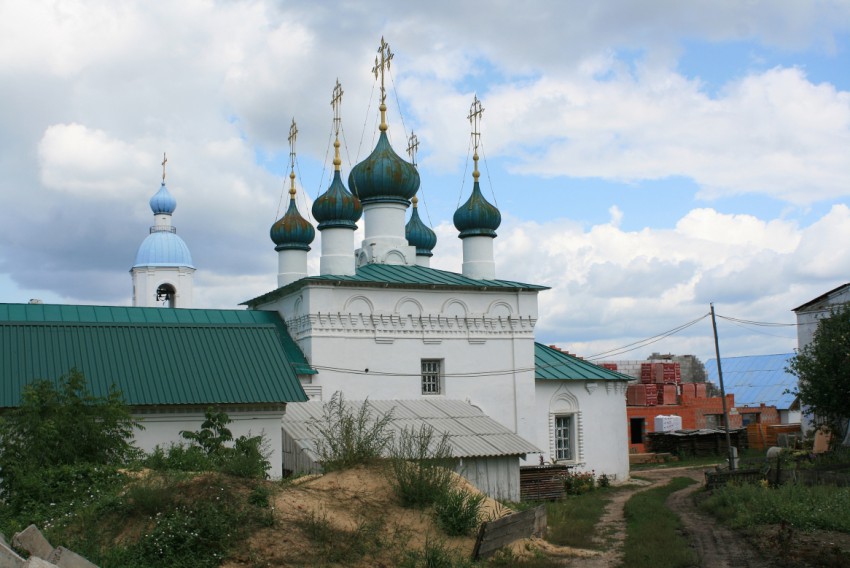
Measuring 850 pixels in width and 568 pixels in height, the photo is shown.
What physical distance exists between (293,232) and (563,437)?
30.4ft

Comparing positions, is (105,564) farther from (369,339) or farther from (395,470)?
(369,339)

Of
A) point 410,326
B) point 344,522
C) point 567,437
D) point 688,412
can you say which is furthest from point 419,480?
point 688,412

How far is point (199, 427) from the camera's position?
60.0 feet

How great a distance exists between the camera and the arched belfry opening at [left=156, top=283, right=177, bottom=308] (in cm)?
3241

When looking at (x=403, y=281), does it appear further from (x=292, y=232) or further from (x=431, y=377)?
(x=292, y=232)

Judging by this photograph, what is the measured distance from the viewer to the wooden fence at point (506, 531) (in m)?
12.4

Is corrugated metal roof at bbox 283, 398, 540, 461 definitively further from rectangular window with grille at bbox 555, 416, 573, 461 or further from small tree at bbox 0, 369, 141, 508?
small tree at bbox 0, 369, 141, 508

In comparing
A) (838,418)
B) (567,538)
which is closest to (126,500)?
(567,538)

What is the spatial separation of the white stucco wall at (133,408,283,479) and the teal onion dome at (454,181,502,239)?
10.0 metres

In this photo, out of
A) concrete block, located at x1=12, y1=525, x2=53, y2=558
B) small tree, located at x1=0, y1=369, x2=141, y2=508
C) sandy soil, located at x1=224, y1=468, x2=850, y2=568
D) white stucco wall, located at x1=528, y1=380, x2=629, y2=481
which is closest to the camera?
concrete block, located at x1=12, y1=525, x2=53, y2=558

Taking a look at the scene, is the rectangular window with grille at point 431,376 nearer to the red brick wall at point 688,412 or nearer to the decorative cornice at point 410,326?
the decorative cornice at point 410,326

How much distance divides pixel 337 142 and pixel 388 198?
2.14 m

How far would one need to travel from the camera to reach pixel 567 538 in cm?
1503

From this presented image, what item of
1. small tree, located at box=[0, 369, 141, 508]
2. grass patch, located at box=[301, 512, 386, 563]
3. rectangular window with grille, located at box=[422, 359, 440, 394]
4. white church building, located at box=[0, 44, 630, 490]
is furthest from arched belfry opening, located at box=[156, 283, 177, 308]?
grass patch, located at box=[301, 512, 386, 563]
